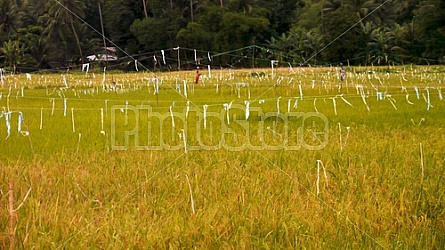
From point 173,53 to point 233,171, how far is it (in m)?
36.7

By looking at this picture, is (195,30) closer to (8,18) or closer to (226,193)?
(8,18)

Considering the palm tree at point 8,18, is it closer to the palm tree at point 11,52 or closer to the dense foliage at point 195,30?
the dense foliage at point 195,30

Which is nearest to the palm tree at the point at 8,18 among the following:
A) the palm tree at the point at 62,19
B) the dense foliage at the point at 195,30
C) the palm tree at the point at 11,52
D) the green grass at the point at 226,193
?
the dense foliage at the point at 195,30

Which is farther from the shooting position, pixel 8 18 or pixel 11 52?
pixel 8 18

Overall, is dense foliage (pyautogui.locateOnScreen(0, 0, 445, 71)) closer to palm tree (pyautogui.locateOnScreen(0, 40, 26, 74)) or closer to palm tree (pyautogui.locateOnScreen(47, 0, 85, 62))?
palm tree (pyautogui.locateOnScreen(47, 0, 85, 62))

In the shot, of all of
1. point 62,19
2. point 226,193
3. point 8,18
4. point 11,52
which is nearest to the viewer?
point 226,193

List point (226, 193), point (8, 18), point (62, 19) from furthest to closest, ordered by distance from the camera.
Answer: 1. point (8, 18)
2. point (62, 19)
3. point (226, 193)

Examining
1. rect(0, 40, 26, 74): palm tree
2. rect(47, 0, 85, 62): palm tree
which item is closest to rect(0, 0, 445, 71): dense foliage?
rect(47, 0, 85, 62): palm tree

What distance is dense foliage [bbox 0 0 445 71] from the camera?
33.0 m

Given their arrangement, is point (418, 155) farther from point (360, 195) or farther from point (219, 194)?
point (219, 194)

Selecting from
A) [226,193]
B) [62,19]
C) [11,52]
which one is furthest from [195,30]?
[226,193]

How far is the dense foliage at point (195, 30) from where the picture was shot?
3303 cm

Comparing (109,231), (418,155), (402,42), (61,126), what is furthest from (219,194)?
(402,42)

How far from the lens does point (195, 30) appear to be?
37.7 metres
